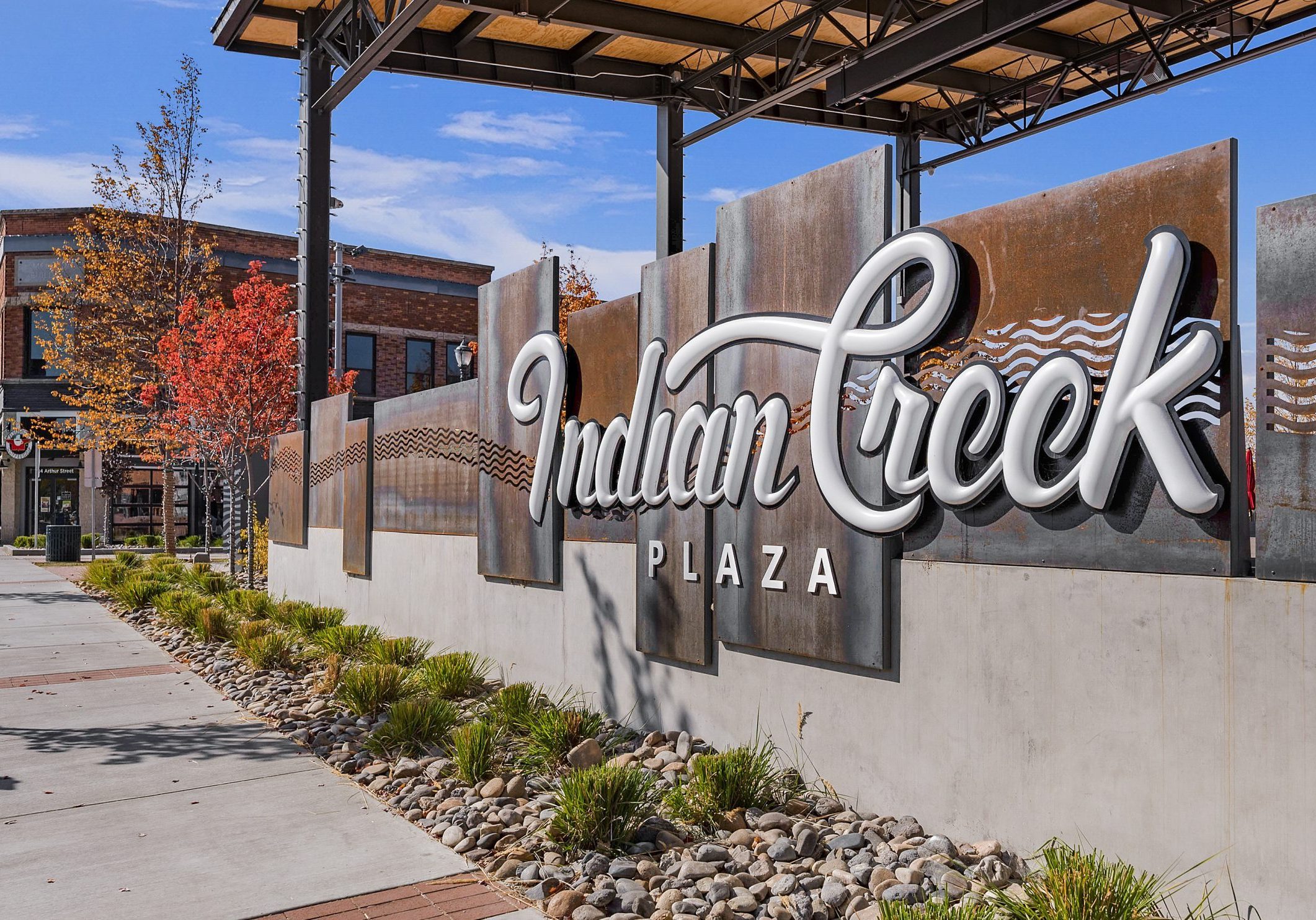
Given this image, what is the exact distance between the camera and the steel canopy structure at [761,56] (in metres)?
14.6

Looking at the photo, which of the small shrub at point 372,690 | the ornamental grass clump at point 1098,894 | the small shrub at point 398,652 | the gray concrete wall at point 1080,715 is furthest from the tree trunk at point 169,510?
the ornamental grass clump at point 1098,894

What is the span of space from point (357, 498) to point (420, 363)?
90.9 feet

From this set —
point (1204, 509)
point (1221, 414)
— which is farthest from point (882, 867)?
point (1221, 414)

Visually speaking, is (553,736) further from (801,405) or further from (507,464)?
(507,464)

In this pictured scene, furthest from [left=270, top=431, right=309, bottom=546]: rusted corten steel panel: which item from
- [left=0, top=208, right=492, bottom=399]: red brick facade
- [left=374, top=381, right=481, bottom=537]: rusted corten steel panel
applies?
[left=0, top=208, right=492, bottom=399]: red brick facade

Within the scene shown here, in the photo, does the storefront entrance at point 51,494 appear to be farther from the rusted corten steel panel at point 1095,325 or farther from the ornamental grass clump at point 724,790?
the rusted corten steel panel at point 1095,325

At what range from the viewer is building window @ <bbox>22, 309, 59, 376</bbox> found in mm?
40719

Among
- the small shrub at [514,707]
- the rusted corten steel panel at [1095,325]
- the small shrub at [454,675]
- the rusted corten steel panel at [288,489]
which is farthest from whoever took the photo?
the rusted corten steel panel at [288,489]

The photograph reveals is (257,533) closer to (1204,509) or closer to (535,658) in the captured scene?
(535,658)

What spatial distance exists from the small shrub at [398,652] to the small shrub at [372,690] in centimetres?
110

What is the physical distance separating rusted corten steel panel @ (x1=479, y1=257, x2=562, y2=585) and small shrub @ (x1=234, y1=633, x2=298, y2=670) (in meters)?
2.32

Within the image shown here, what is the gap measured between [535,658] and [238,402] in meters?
13.2

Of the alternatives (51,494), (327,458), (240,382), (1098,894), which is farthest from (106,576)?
(51,494)

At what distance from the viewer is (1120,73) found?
16984mm
